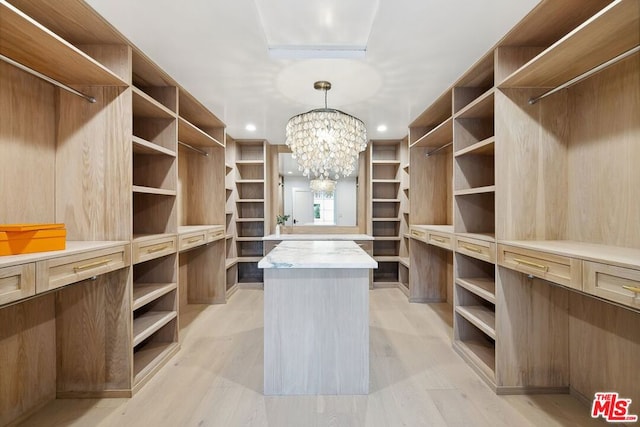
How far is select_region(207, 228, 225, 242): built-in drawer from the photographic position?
10.9 ft

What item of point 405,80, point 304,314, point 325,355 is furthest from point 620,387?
point 405,80

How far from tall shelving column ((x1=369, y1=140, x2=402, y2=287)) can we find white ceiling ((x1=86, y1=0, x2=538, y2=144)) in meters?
1.84

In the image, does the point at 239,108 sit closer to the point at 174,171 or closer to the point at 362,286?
the point at 174,171

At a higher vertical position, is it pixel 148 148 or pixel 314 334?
pixel 148 148

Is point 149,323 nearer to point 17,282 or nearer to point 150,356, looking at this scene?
point 150,356

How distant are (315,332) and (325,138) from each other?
1563mm

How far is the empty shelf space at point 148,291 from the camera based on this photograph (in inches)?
82.0

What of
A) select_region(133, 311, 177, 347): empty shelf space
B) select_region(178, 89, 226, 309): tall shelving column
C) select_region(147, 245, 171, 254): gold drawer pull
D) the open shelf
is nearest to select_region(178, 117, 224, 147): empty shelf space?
select_region(178, 89, 226, 309): tall shelving column

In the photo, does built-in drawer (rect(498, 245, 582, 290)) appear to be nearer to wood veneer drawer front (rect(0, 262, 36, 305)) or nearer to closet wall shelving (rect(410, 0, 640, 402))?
closet wall shelving (rect(410, 0, 640, 402))

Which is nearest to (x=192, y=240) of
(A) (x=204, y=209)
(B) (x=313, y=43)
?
(A) (x=204, y=209)

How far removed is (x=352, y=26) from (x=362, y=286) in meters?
1.75

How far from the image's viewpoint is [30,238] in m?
1.40
